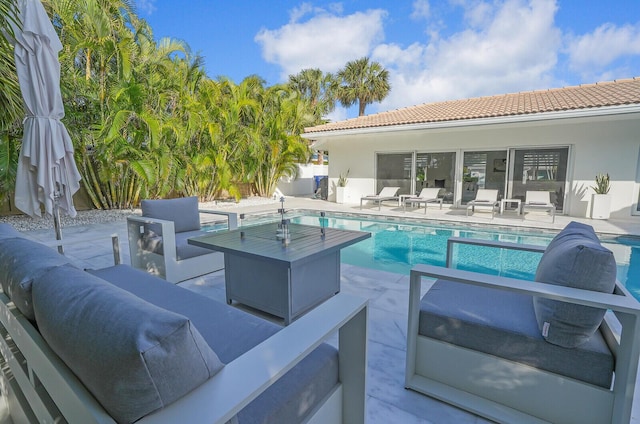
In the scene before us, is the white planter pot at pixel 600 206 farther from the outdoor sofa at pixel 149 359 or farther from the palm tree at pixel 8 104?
the palm tree at pixel 8 104

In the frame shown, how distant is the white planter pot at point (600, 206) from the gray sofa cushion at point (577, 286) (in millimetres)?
8747

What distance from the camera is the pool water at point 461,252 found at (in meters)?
5.23

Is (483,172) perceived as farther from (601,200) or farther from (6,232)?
(6,232)

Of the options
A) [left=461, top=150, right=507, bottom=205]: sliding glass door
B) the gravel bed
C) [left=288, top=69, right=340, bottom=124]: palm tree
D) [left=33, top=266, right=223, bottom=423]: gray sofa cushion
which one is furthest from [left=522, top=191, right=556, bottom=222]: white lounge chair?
[left=288, top=69, right=340, bottom=124]: palm tree

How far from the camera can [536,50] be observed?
16.3 meters

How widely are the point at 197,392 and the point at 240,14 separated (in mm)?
14777

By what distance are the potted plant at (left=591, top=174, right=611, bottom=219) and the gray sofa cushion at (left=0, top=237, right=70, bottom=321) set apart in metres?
10.8

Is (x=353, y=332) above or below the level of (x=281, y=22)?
below

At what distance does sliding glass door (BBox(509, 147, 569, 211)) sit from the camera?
30.0 ft

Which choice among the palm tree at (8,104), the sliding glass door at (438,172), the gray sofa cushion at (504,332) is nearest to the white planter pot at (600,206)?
the sliding glass door at (438,172)

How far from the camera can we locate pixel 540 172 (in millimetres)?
9422

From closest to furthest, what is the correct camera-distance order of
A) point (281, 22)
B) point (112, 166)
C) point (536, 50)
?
point (112, 166), point (281, 22), point (536, 50)

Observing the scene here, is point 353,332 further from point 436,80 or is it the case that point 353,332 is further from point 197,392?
point 436,80

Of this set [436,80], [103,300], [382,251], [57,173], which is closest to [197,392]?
[103,300]
